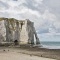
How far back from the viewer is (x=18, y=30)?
265 ft

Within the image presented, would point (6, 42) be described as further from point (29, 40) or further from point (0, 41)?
point (29, 40)

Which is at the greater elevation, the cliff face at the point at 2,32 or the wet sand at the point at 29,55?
the cliff face at the point at 2,32

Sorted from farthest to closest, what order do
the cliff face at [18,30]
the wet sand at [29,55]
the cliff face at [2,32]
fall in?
the cliff face at [18,30] → the cliff face at [2,32] → the wet sand at [29,55]

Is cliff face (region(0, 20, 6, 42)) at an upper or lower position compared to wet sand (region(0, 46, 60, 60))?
upper

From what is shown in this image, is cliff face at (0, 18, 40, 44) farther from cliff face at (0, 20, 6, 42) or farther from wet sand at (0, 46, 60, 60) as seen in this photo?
wet sand at (0, 46, 60, 60)

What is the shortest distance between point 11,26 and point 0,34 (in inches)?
257

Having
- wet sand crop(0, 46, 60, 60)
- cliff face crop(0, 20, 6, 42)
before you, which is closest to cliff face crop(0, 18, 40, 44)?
cliff face crop(0, 20, 6, 42)

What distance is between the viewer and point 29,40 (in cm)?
7812

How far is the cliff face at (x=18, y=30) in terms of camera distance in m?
75.1

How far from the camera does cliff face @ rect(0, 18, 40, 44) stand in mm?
75125

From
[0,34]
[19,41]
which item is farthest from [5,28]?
[19,41]

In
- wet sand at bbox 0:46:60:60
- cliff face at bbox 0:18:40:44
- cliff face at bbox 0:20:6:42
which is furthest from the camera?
cliff face at bbox 0:18:40:44

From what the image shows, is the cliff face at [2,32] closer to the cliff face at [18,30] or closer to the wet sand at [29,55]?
the cliff face at [18,30]

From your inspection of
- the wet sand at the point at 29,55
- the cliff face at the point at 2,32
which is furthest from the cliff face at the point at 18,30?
the wet sand at the point at 29,55
